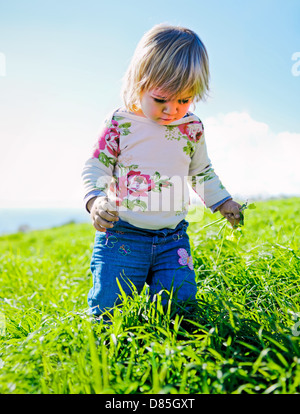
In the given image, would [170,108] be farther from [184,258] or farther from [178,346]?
[178,346]

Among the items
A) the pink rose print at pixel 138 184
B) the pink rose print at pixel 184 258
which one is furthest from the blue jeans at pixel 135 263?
the pink rose print at pixel 138 184

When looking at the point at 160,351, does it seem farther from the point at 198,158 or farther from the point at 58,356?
the point at 198,158

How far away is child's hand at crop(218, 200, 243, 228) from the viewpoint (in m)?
2.28

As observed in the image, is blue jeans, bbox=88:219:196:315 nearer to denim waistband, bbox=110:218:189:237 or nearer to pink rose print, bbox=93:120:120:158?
denim waistband, bbox=110:218:189:237

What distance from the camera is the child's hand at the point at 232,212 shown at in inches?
89.7

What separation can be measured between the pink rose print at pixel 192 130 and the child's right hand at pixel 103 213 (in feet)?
2.21

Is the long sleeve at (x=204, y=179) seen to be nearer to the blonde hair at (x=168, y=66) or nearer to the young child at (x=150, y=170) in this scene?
the young child at (x=150, y=170)

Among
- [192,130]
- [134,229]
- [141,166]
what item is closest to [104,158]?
[141,166]

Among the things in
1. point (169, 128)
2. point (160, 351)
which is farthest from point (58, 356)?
point (169, 128)

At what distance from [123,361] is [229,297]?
0.69 meters

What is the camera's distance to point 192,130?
2307 millimetres

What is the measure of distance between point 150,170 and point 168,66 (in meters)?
0.55

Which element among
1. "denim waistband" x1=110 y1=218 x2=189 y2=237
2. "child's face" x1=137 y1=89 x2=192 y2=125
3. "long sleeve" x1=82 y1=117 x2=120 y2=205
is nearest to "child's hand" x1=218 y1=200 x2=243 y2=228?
"denim waistband" x1=110 y1=218 x2=189 y2=237
